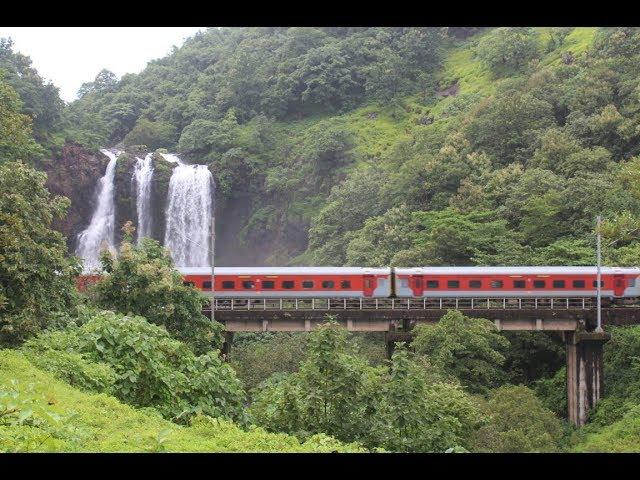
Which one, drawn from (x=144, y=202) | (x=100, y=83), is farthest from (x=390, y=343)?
(x=100, y=83)

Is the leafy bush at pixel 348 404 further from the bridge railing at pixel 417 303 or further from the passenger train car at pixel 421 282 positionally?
the passenger train car at pixel 421 282

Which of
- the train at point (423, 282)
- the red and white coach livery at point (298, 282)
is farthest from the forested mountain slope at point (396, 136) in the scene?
the red and white coach livery at point (298, 282)

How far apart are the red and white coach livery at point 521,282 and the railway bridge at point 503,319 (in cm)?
36

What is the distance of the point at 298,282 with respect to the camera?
24.5 m

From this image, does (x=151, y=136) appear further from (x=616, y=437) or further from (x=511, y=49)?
(x=616, y=437)

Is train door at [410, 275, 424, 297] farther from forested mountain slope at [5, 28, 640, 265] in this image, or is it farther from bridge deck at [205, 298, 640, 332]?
forested mountain slope at [5, 28, 640, 265]

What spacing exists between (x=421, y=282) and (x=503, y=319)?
2982mm

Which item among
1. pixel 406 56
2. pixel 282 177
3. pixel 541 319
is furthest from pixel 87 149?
pixel 541 319

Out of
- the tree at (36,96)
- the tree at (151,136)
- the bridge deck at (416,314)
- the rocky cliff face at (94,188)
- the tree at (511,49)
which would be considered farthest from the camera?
the tree at (151,136)

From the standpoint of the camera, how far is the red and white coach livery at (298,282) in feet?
80.3
